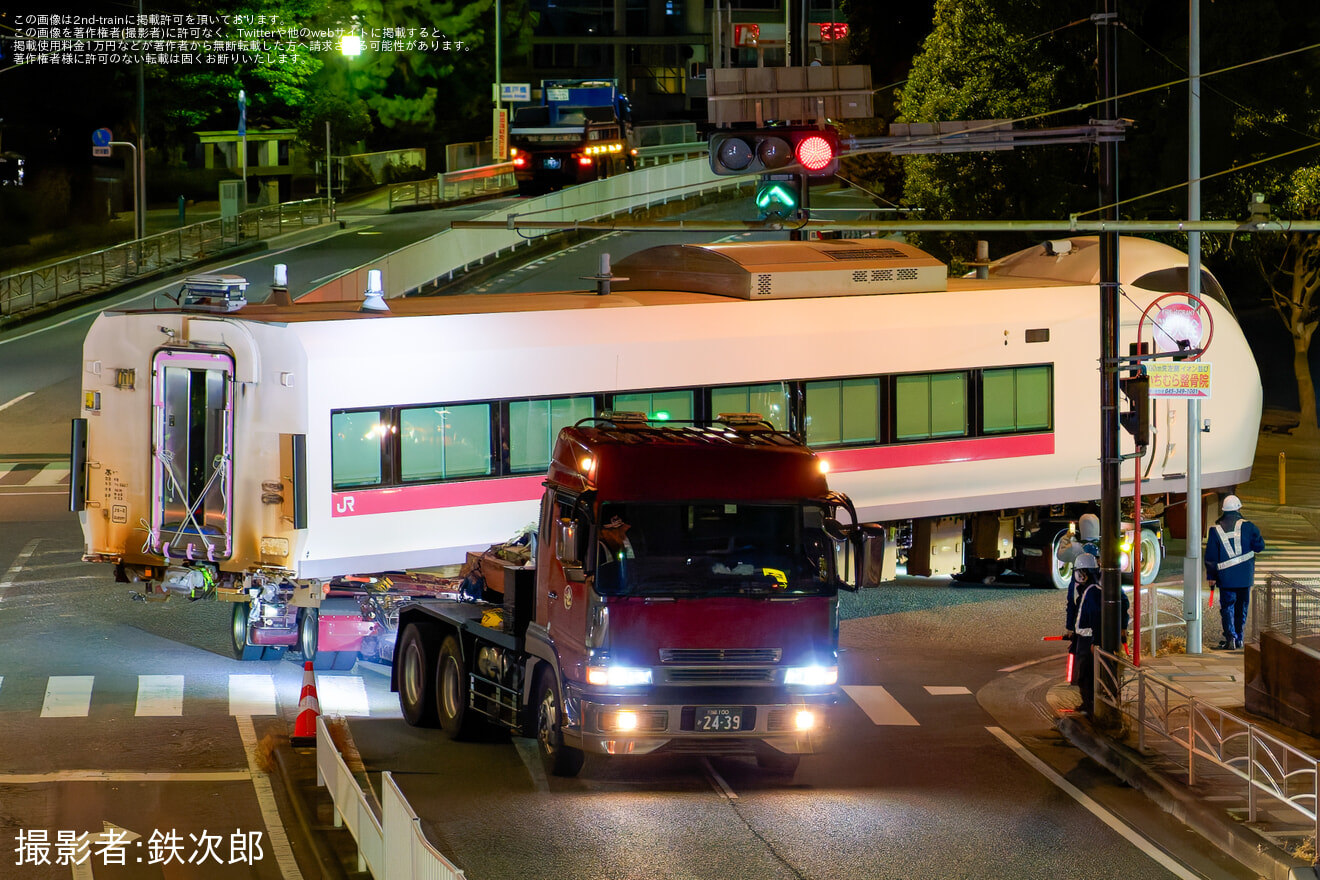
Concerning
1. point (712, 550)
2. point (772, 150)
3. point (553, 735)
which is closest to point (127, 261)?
point (772, 150)

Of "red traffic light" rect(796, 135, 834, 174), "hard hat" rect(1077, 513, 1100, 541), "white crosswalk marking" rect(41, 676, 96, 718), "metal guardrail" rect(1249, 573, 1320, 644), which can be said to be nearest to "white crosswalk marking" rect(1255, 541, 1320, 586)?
"metal guardrail" rect(1249, 573, 1320, 644)

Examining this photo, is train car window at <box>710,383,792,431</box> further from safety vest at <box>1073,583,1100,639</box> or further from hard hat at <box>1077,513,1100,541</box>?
safety vest at <box>1073,583,1100,639</box>

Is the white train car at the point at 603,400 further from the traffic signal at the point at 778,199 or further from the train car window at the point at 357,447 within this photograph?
the traffic signal at the point at 778,199

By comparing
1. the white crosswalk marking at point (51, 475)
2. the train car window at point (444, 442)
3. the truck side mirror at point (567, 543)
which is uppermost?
the train car window at point (444, 442)

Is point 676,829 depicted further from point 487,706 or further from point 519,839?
point 487,706

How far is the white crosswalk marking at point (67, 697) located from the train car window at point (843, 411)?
886cm

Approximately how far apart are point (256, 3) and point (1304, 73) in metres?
41.2

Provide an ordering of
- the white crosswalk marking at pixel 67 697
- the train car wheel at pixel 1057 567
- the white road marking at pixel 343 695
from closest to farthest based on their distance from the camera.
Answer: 1. the white crosswalk marking at pixel 67 697
2. the white road marking at pixel 343 695
3. the train car wheel at pixel 1057 567

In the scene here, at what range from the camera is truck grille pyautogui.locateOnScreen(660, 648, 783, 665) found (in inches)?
525

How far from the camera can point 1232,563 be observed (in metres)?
19.8

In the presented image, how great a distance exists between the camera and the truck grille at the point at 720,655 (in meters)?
13.3

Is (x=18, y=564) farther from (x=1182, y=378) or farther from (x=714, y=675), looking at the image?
(x=1182, y=378)

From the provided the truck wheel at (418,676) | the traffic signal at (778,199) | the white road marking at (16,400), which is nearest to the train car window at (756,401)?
the traffic signal at (778,199)

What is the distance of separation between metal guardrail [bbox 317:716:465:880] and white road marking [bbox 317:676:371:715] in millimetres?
3441
